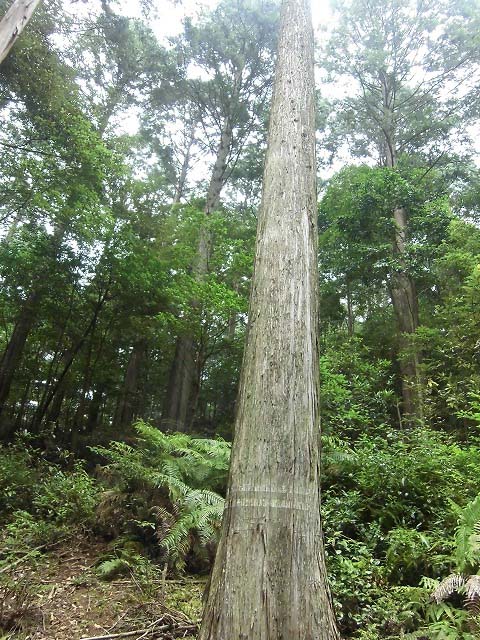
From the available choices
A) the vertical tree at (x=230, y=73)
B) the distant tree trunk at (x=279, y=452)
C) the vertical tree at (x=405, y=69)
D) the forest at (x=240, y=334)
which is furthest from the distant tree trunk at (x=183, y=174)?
the distant tree trunk at (x=279, y=452)

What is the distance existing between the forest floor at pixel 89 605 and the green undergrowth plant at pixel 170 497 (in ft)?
1.07

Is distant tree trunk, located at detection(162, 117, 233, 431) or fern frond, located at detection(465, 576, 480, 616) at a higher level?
distant tree trunk, located at detection(162, 117, 233, 431)

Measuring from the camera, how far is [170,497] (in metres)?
4.32

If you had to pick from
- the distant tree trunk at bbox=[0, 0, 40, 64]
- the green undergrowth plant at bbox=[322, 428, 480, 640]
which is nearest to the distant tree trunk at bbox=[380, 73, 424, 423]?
the green undergrowth plant at bbox=[322, 428, 480, 640]

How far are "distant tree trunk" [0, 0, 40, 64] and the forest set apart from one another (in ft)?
0.34

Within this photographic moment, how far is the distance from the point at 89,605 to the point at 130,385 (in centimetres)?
908

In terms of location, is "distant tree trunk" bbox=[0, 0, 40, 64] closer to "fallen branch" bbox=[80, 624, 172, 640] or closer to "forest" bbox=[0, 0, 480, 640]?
"forest" bbox=[0, 0, 480, 640]

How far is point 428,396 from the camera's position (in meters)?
8.38

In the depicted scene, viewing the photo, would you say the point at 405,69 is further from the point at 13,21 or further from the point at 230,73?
the point at 13,21

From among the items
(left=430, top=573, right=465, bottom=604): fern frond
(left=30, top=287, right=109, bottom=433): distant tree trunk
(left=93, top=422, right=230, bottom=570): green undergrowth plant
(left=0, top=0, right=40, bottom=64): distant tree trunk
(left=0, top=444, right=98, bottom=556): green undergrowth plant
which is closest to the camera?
(left=430, top=573, right=465, bottom=604): fern frond

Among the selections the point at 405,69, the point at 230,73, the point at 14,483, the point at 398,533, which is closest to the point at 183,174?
the point at 230,73

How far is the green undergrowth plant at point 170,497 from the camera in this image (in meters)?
3.88

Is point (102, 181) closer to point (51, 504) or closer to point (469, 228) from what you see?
point (51, 504)

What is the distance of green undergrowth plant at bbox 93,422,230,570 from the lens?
3.88m
